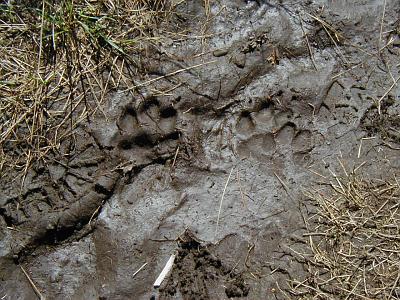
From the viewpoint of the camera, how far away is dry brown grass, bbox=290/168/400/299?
2.60 metres

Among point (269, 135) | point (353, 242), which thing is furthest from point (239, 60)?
point (353, 242)

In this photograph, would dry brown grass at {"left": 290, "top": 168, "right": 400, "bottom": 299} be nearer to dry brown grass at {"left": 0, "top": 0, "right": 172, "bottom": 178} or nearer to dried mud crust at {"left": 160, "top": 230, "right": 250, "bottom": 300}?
dried mud crust at {"left": 160, "top": 230, "right": 250, "bottom": 300}

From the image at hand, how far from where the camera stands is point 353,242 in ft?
8.69

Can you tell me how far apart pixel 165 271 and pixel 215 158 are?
22.1 inches

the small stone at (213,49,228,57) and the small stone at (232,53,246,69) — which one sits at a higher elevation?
the small stone at (213,49,228,57)

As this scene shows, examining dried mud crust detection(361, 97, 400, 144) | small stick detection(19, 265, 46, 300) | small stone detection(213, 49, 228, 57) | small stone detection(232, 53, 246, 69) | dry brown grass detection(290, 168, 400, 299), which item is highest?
small stone detection(213, 49, 228, 57)

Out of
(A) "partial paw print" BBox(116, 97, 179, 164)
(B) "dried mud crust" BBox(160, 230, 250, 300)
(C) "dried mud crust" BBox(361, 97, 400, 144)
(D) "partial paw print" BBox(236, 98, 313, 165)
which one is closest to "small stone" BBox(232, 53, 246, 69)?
(D) "partial paw print" BBox(236, 98, 313, 165)

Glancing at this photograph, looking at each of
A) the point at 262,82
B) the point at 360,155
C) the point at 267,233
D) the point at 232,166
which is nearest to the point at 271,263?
the point at 267,233

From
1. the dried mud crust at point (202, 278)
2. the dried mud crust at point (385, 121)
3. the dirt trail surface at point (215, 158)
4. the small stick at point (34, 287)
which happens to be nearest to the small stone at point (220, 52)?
the dirt trail surface at point (215, 158)

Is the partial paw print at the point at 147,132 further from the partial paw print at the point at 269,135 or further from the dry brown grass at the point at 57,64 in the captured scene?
the partial paw print at the point at 269,135

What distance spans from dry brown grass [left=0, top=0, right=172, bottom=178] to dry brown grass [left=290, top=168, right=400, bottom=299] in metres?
1.10

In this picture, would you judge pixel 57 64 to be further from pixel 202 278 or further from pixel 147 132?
pixel 202 278

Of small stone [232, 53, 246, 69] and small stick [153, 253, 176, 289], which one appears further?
small stone [232, 53, 246, 69]

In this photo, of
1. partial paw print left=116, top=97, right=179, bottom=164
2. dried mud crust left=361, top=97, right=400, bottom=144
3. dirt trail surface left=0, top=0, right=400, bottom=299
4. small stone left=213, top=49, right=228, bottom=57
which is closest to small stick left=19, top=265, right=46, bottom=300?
dirt trail surface left=0, top=0, right=400, bottom=299
